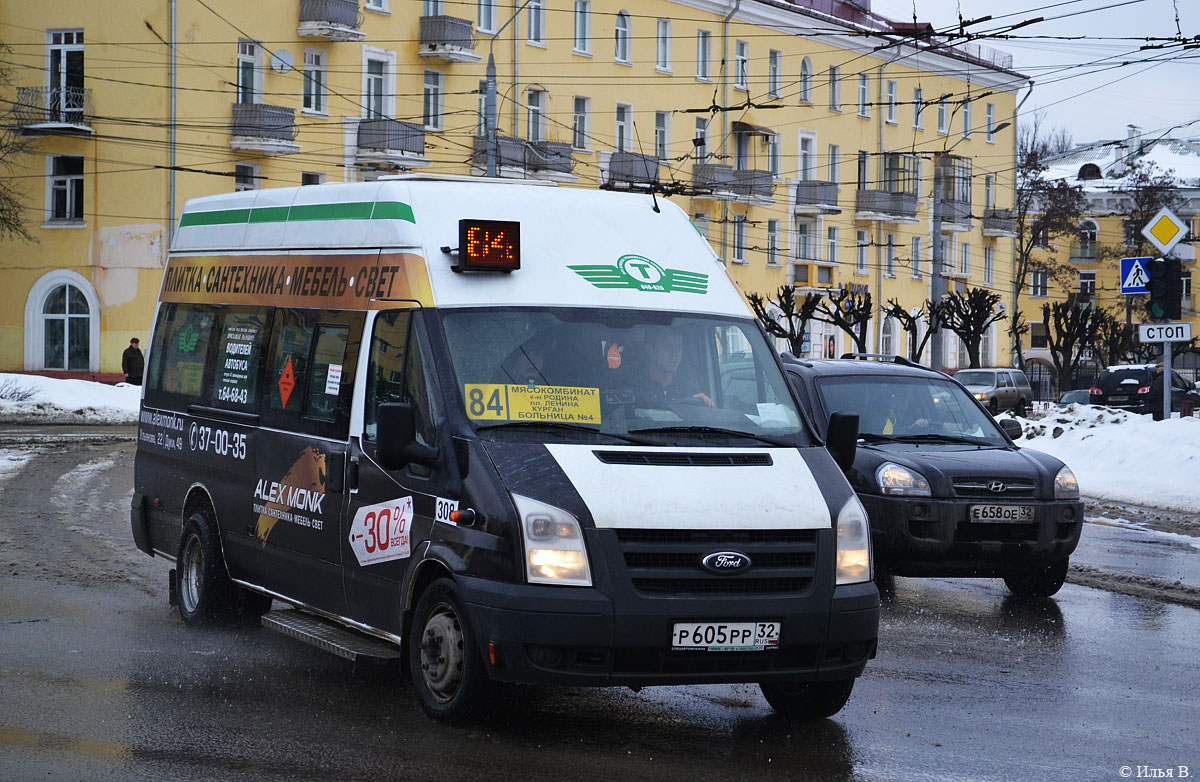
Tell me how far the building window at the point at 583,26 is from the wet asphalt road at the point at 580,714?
45.0 meters

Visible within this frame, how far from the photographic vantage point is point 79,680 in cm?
772

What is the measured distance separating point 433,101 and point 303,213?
1630 inches

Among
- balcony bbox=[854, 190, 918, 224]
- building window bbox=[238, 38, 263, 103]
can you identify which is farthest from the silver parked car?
building window bbox=[238, 38, 263, 103]

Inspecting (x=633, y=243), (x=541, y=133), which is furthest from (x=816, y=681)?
(x=541, y=133)

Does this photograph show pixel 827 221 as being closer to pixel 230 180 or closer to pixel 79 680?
pixel 230 180

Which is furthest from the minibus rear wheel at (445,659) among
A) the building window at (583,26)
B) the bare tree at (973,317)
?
the building window at (583,26)


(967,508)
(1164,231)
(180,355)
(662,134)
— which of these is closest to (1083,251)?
(662,134)

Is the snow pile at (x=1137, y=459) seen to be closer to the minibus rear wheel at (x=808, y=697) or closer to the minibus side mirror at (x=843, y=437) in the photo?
the minibus side mirror at (x=843, y=437)

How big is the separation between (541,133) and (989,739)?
46.5 meters

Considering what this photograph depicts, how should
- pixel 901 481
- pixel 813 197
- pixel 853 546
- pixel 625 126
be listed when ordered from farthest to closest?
1. pixel 813 197
2. pixel 625 126
3. pixel 901 481
4. pixel 853 546

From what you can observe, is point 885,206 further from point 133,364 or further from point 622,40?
point 133,364

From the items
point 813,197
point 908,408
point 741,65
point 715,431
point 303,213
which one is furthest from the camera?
point 813,197

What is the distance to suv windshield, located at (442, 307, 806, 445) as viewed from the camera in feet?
23.2

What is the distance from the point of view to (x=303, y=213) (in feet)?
28.8
